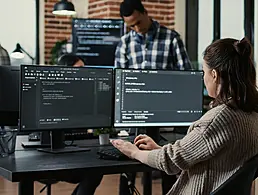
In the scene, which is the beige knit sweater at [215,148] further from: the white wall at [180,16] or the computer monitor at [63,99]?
the white wall at [180,16]

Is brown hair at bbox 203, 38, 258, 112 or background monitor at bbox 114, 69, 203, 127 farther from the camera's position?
background monitor at bbox 114, 69, 203, 127

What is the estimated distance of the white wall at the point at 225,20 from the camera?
7227 millimetres

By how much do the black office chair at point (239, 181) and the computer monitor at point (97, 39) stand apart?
6.07 meters

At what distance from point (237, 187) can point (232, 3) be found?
18.8ft

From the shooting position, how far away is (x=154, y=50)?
441cm

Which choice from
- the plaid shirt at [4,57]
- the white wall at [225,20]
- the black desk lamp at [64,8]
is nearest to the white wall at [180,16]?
the white wall at [225,20]

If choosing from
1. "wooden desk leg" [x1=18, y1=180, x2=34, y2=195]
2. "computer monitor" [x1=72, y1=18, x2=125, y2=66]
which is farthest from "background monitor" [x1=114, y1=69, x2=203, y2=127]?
"computer monitor" [x1=72, y1=18, x2=125, y2=66]

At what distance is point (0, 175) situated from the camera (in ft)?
7.73

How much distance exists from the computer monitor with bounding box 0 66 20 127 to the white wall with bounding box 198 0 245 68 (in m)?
4.35

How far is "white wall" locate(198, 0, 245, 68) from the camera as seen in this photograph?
23.7ft

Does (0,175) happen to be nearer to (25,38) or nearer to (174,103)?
(174,103)

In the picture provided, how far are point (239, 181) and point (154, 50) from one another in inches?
101

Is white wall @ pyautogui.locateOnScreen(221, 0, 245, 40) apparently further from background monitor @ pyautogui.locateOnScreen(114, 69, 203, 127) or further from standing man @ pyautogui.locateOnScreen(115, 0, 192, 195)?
background monitor @ pyautogui.locateOnScreen(114, 69, 203, 127)

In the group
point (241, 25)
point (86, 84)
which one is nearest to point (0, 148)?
point (86, 84)
